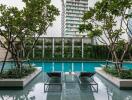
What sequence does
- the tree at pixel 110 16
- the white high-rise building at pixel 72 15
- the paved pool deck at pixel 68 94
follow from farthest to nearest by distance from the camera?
the white high-rise building at pixel 72 15 < the tree at pixel 110 16 < the paved pool deck at pixel 68 94

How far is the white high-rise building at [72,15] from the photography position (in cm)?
2959

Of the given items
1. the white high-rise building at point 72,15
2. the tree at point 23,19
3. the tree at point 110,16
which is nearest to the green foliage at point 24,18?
the tree at point 23,19

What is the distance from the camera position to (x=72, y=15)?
30.4m

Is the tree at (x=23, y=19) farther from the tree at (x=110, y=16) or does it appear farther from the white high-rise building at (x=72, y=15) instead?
the white high-rise building at (x=72, y=15)

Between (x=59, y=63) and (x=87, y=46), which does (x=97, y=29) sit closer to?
(x=59, y=63)

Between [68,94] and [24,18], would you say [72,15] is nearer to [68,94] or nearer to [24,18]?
[24,18]

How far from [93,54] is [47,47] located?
471 cm

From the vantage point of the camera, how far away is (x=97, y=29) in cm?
1319

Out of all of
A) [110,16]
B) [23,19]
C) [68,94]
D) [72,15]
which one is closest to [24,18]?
[23,19]

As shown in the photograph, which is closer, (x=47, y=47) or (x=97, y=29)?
(x=97, y=29)

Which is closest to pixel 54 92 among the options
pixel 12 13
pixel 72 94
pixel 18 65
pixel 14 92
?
pixel 72 94

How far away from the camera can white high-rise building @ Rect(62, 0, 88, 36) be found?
2959 centimetres

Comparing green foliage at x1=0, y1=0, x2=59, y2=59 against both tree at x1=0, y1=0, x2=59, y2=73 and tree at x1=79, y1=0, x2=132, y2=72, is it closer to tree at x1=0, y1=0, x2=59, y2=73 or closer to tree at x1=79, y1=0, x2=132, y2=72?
tree at x1=0, y1=0, x2=59, y2=73

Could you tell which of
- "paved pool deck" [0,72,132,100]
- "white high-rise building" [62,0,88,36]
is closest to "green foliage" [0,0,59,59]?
"paved pool deck" [0,72,132,100]
